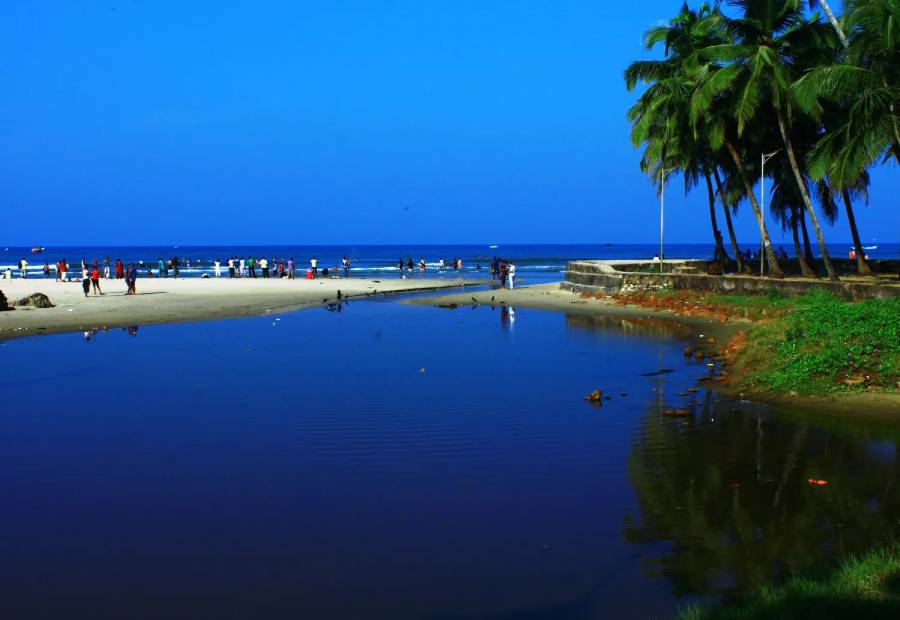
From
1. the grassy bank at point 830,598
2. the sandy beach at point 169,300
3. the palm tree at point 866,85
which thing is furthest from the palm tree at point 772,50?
the grassy bank at point 830,598

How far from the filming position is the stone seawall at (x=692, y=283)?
1031 inches

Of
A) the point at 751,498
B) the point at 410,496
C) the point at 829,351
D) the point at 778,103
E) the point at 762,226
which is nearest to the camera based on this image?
the point at 751,498

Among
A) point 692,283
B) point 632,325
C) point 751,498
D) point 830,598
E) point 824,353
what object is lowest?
point 751,498

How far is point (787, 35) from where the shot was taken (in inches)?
1240

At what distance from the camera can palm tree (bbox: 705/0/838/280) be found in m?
30.9

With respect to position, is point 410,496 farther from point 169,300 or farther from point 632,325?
point 169,300

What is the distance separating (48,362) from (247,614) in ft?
58.0

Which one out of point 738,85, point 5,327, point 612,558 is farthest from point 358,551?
point 738,85

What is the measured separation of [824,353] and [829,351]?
0.36 ft

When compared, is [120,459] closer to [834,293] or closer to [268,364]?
[268,364]

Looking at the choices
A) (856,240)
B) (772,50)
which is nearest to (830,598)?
(772,50)

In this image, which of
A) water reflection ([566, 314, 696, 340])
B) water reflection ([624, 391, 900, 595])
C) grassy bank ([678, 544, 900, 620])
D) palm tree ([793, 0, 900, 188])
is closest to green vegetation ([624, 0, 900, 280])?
palm tree ([793, 0, 900, 188])

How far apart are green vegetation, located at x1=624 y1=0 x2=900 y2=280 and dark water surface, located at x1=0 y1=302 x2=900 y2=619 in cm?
1070

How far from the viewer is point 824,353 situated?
16.4 meters
